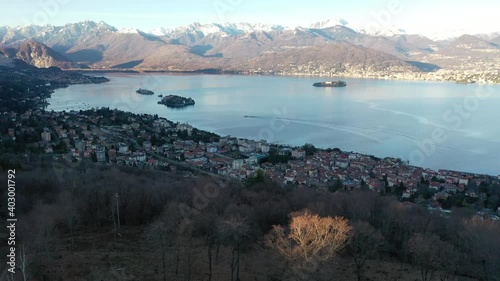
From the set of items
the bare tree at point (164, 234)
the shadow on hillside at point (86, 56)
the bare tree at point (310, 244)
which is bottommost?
the bare tree at point (164, 234)

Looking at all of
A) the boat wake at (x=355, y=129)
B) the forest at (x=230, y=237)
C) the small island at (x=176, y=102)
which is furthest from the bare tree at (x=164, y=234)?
the small island at (x=176, y=102)

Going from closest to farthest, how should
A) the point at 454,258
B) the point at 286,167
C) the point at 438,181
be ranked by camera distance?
the point at 454,258
the point at 438,181
the point at 286,167

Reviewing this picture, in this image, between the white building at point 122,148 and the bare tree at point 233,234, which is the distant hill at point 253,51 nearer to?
the white building at point 122,148

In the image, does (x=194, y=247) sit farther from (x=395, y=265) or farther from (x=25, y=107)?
(x=25, y=107)

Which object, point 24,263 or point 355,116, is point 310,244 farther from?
point 355,116

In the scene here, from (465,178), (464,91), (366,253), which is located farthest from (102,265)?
(464,91)

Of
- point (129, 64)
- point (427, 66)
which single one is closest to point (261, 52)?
point (129, 64)

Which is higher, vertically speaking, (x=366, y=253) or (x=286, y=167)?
(x=366, y=253)
